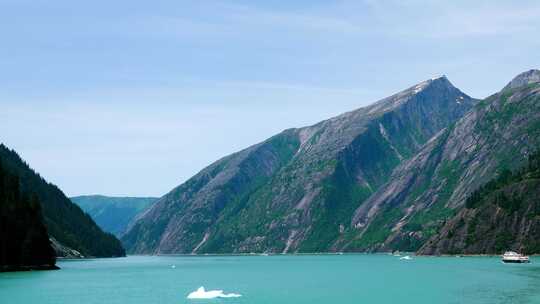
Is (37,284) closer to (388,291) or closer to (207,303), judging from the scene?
(207,303)

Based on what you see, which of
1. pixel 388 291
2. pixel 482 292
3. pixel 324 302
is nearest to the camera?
pixel 324 302

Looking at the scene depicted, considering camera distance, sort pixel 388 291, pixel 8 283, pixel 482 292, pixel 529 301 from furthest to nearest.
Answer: pixel 8 283 < pixel 388 291 < pixel 482 292 < pixel 529 301

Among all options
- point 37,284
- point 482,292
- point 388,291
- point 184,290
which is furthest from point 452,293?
point 37,284

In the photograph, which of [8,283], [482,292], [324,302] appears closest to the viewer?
[324,302]

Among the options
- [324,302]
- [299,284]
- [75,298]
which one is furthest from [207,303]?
[299,284]

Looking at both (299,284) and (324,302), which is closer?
(324,302)

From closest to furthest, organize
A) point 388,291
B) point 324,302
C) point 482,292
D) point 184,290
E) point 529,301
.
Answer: point 529,301
point 324,302
point 482,292
point 388,291
point 184,290

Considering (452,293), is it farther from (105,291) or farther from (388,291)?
(105,291)

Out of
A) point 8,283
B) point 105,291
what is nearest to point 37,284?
point 8,283

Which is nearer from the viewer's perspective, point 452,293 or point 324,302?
point 324,302
